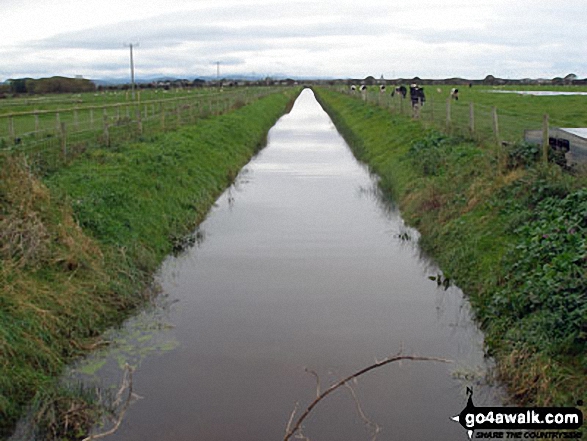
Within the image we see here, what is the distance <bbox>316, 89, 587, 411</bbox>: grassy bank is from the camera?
718cm

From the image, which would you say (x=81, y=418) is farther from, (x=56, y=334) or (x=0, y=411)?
Result: (x=56, y=334)

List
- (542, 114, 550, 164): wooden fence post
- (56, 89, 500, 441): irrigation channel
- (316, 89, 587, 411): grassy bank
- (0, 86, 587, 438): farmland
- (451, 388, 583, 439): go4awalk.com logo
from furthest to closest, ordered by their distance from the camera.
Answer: (542, 114, 550, 164): wooden fence post, (0, 86, 587, 438): farmland, (316, 89, 587, 411): grassy bank, (56, 89, 500, 441): irrigation channel, (451, 388, 583, 439): go4awalk.com logo

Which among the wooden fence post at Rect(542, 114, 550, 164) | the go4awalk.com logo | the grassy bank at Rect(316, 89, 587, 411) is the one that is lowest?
the go4awalk.com logo

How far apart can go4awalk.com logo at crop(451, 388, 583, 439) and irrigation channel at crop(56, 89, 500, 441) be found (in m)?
0.17

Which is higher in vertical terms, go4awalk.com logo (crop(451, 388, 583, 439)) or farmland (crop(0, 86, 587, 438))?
farmland (crop(0, 86, 587, 438))

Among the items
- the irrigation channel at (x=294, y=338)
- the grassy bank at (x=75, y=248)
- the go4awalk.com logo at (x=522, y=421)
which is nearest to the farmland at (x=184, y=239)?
the grassy bank at (x=75, y=248)

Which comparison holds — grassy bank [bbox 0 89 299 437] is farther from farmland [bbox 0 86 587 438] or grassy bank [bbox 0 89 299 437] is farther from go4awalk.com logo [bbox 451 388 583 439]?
go4awalk.com logo [bbox 451 388 583 439]

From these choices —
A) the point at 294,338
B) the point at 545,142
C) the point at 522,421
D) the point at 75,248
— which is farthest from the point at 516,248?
the point at 75,248

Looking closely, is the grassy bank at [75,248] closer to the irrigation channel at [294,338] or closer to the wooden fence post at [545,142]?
the irrigation channel at [294,338]

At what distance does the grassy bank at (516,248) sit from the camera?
23.5 ft

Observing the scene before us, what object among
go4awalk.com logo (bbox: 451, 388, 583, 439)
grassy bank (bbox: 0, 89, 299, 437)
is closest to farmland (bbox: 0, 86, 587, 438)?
grassy bank (bbox: 0, 89, 299, 437)

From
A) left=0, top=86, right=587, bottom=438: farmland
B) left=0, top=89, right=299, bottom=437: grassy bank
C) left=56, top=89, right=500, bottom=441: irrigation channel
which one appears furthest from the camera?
left=0, top=89, right=299, bottom=437: grassy bank

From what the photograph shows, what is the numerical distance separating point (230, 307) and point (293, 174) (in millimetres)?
13095

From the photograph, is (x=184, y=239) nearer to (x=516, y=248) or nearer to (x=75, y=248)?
(x=75, y=248)
